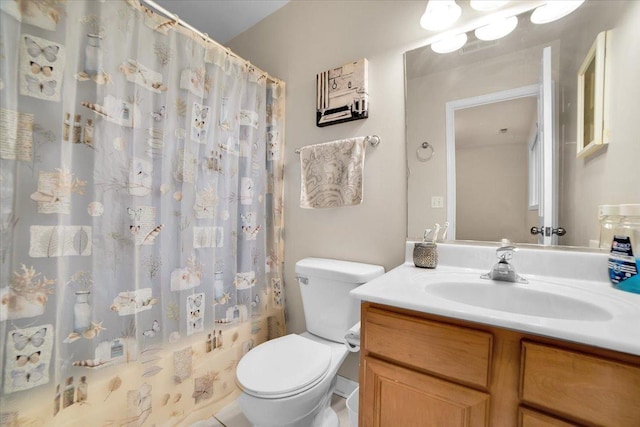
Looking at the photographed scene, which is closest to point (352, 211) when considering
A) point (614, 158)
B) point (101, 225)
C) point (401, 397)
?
point (401, 397)

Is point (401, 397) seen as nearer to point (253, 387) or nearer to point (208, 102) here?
point (253, 387)

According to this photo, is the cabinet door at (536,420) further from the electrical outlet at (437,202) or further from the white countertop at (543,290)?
the electrical outlet at (437,202)

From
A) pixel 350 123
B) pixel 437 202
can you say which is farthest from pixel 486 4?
pixel 437 202

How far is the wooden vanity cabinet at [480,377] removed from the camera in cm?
53

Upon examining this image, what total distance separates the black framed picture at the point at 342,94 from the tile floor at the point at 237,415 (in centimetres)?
160

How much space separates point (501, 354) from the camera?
0.63 metres

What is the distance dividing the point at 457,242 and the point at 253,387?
1.05 meters

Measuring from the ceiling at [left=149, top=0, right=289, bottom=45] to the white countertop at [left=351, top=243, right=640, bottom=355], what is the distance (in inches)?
76.9

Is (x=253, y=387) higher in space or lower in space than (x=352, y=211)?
lower

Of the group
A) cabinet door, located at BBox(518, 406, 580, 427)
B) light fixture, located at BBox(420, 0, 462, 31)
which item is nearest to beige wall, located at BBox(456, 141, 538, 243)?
light fixture, located at BBox(420, 0, 462, 31)

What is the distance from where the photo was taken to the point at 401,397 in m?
0.75

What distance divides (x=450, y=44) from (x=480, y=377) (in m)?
1.34

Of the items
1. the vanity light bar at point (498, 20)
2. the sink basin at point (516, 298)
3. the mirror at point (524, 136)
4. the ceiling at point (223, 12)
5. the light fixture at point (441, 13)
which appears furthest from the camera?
the ceiling at point (223, 12)

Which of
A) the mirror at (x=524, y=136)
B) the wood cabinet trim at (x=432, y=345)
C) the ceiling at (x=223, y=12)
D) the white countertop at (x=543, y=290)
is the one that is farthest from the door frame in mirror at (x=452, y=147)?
the ceiling at (x=223, y=12)
